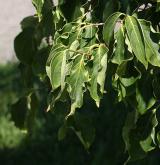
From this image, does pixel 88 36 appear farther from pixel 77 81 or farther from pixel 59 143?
pixel 59 143

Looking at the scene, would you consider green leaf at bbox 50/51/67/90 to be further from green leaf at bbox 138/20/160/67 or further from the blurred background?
the blurred background

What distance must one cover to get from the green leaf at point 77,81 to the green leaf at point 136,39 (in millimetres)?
161

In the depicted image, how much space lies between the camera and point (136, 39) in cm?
169

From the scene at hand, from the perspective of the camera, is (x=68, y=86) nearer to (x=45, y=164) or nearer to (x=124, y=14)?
(x=124, y=14)

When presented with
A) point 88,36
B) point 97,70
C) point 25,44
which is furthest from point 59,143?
point 97,70

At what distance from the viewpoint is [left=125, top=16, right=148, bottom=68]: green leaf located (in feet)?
5.52

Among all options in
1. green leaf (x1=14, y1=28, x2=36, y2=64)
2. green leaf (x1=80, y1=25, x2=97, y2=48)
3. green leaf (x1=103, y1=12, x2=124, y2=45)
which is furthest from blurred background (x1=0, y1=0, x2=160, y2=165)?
green leaf (x1=103, y1=12, x2=124, y2=45)

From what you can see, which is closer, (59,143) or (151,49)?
(151,49)

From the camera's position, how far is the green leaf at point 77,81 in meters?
1.76

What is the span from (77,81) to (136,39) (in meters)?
0.21

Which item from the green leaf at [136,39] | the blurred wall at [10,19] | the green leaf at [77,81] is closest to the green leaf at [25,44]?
the green leaf at [77,81]

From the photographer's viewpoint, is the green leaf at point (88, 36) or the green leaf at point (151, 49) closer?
the green leaf at point (151, 49)

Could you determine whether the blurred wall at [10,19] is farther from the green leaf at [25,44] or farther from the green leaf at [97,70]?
the green leaf at [97,70]

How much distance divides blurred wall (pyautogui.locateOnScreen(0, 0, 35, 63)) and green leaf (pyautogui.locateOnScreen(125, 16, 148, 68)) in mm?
5829
